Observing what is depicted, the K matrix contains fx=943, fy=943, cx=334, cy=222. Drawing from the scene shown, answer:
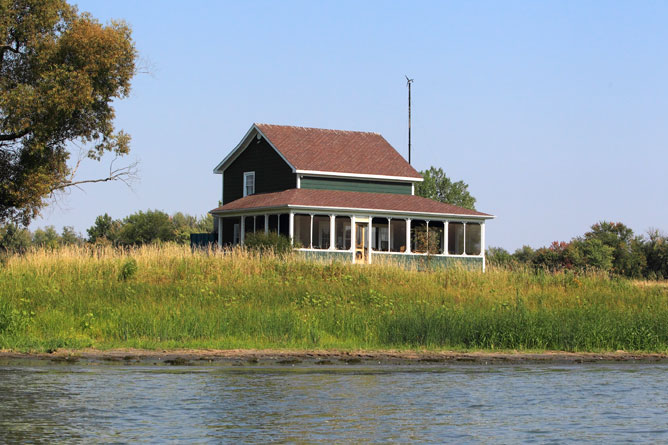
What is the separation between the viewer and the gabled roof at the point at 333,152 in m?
45.0

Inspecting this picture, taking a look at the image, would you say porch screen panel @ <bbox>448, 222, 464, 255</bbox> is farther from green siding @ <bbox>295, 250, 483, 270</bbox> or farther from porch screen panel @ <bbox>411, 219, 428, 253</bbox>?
porch screen panel @ <bbox>411, 219, 428, 253</bbox>

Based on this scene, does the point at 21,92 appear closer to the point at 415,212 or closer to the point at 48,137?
the point at 48,137

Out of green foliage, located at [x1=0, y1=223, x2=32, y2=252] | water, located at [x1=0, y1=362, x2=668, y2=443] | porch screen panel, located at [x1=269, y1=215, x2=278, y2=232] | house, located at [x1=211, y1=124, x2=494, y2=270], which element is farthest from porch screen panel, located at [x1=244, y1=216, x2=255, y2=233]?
water, located at [x1=0, y1=362, x2=668, y2=443]

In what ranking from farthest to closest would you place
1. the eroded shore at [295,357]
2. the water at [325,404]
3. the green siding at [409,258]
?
1. the green siding at [409,258]
2. the eroded shore at [295,357]
3. the water at [325,404]

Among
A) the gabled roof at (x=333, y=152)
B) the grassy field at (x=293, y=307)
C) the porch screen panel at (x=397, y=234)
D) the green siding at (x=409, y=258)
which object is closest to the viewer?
the grassy field at (x=293, y=307)

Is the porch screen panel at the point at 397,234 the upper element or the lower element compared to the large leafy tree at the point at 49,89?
lower

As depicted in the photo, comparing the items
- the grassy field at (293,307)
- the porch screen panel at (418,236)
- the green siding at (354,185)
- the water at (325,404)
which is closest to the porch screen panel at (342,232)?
the green siding at (354,185)

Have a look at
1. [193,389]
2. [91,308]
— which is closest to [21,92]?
[91,308]

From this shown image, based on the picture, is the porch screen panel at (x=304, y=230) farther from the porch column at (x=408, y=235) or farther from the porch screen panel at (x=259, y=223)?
the porch column at (x=408, y=235)

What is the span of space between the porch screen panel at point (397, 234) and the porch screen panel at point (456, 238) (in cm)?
241

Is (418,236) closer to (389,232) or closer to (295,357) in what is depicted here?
(389,232)

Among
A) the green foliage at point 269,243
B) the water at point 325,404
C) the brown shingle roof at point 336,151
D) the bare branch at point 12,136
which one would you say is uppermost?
the brown shingle roof at point 336,151

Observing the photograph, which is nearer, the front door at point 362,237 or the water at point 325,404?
the water at point 325,404

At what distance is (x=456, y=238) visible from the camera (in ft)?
151
